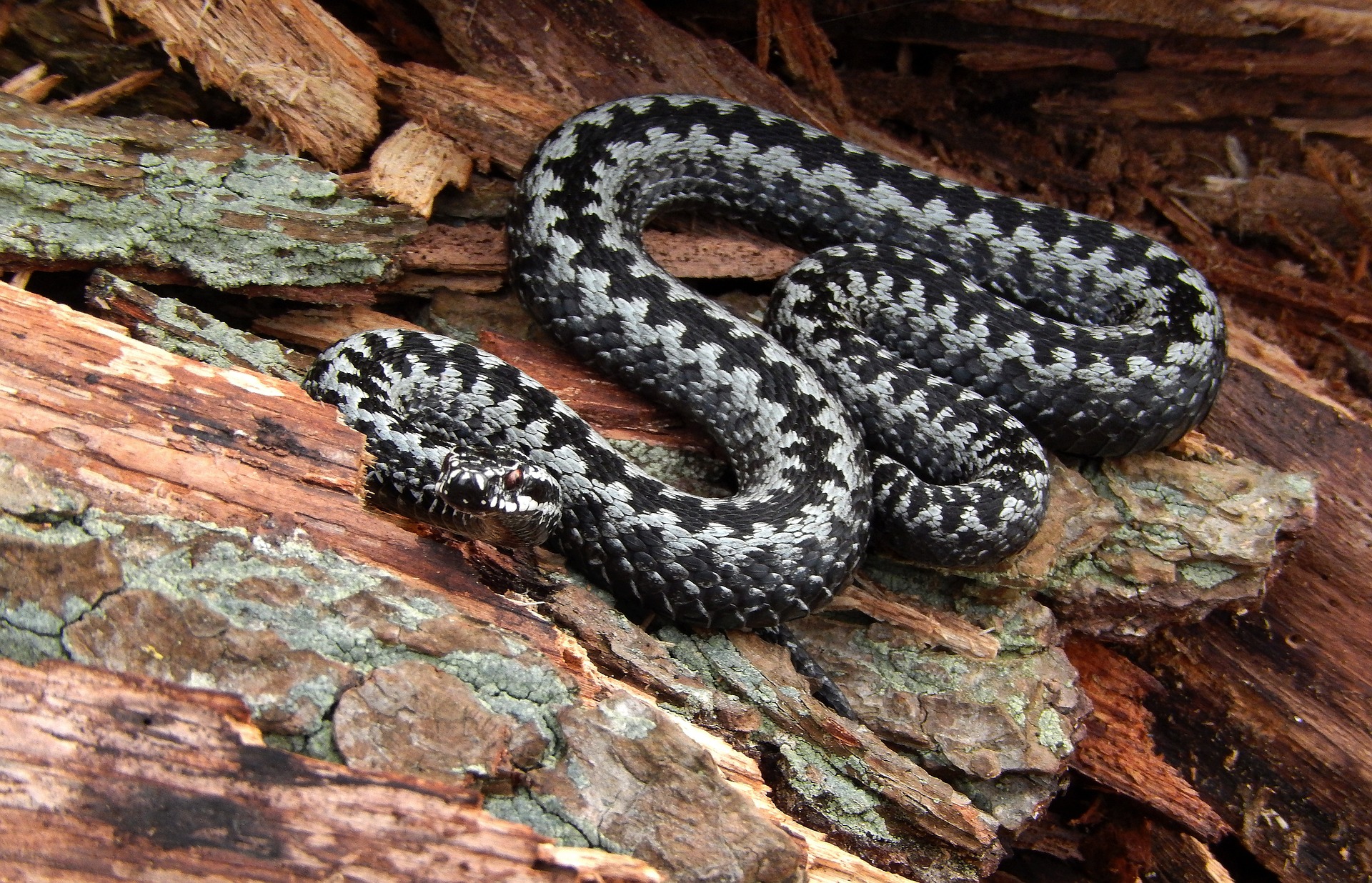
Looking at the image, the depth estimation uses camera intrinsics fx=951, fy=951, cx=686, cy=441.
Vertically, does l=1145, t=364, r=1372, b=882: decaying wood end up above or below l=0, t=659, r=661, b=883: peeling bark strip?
above

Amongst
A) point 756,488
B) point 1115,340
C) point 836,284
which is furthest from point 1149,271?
point 756,488

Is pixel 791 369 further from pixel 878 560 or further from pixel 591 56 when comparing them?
pixel 591 56

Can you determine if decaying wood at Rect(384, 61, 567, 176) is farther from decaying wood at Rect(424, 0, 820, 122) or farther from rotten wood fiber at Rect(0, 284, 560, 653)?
rotten wood fiber at Rect(0, 284, 560, 653)

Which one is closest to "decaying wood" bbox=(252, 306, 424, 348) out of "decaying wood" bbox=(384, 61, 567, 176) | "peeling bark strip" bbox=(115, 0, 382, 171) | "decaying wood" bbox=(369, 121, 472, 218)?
"decaying wood" bbox=(369, 121, 472, 218)

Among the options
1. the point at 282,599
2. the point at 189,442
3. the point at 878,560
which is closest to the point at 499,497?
the point at 282,599

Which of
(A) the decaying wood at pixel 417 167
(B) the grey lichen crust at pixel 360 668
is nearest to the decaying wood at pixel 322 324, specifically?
(A) the decaying wood at pixel 417 167

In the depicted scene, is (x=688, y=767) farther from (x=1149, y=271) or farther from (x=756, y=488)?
(x=1149, y=271)

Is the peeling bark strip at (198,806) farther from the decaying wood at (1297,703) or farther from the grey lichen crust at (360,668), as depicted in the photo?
the decaying wood at (1297,703)
